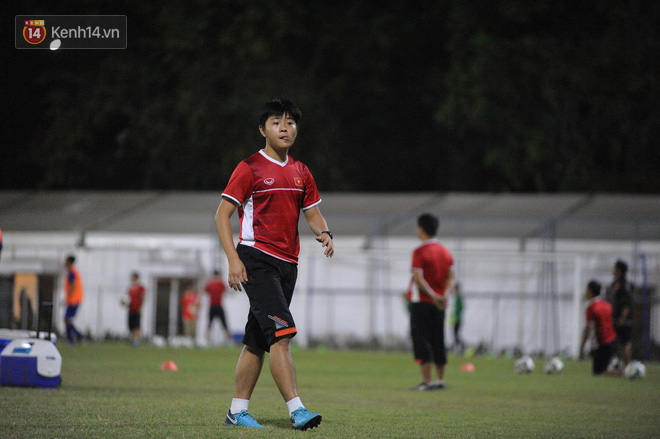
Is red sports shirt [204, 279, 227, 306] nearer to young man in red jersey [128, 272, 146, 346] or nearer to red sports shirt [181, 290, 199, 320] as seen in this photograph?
red sports shirt [181, 290, 199, 320]

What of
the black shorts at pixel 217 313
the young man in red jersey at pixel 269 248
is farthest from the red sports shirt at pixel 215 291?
the young man in red jersey at pixel 269 248

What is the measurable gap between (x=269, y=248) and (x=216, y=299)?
16328 millimetres

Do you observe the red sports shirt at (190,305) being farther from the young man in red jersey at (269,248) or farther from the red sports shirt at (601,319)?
the young man in red jersey at (269,248)

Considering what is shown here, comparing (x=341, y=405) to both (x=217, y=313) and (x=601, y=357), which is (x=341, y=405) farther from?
(x=217, y=313)

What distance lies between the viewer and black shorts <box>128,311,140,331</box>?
22797 mm

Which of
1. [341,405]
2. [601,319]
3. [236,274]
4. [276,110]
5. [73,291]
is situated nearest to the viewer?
[236,274]

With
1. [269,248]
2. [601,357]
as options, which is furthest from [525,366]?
[269,248]

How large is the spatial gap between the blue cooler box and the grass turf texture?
0.18 meters

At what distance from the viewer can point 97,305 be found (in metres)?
25.1

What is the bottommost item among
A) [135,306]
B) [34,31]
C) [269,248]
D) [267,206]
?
[135,306]

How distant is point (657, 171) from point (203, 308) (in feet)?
53.3

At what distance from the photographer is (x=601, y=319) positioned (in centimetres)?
1534

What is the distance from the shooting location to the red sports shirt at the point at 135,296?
893 inches

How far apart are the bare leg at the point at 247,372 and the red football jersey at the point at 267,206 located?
0.68 meters
